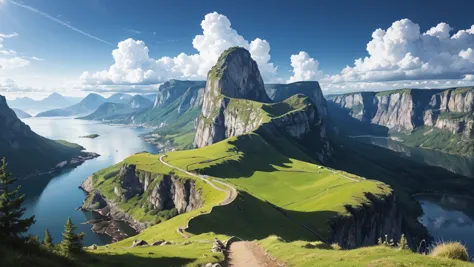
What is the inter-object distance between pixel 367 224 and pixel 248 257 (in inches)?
4890

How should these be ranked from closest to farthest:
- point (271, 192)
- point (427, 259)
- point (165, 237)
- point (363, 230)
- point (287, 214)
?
point (427, 259) → point (165, 237) → point (287, 214) → point (363, 230) → point (271, 192)

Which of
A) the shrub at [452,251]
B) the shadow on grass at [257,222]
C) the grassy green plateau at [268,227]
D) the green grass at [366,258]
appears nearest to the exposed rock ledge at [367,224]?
the grassy green plateau at [268,227]

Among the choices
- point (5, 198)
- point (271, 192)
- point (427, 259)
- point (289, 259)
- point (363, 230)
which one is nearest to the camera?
point (427, 259)

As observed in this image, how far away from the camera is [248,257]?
46.5 m

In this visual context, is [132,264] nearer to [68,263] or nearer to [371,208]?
[68,263]

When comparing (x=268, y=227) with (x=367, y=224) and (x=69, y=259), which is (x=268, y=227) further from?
(x=69, y=259)


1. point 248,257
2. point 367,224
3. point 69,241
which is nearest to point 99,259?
point 69,241

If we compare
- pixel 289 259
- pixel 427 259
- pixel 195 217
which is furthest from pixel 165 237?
pixel 427 259

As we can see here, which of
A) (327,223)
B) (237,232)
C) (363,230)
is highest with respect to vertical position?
(237,232)

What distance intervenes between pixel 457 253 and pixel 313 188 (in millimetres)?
162847

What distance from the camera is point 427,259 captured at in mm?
24781

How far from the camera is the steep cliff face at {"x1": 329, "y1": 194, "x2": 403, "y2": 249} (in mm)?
130500

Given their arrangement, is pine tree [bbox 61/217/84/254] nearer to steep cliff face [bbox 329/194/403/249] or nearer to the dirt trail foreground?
the dirt trail foreground

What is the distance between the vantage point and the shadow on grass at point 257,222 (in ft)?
319
